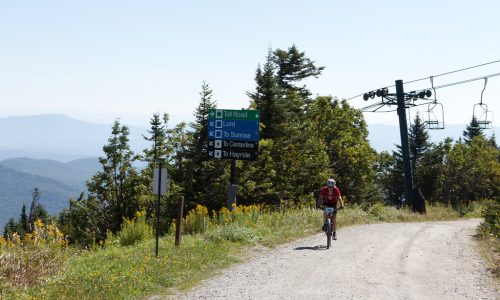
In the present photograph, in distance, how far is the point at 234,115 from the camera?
1861 centimetres

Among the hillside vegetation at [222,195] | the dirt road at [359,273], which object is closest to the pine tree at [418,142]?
the hillside vegetation at [222,195]

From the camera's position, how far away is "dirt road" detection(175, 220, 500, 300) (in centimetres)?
922

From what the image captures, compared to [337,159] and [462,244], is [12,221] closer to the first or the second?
[337,159]

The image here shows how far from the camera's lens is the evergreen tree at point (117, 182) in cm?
3950

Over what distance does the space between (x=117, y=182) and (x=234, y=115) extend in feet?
82.3

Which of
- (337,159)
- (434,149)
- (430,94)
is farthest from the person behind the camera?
(434,149)

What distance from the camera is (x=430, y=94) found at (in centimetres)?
2712

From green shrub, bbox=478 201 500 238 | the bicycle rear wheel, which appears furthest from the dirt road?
green shrub, bbox=478 201 500 238

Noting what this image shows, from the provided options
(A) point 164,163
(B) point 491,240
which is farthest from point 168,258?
(A) point 164,163

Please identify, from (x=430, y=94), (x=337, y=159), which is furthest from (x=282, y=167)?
(x=337, y=159)

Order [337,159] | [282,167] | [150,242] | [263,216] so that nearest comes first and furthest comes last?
[150,242] < [263,216] < [282,167] < [337,159]

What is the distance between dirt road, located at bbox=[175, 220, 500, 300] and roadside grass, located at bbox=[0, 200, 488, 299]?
0.70 m

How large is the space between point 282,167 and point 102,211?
640 inches

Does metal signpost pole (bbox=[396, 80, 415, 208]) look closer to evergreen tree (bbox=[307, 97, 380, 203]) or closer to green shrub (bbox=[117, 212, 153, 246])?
evergreen tree (bbox=[307, 97, 380, 203])
